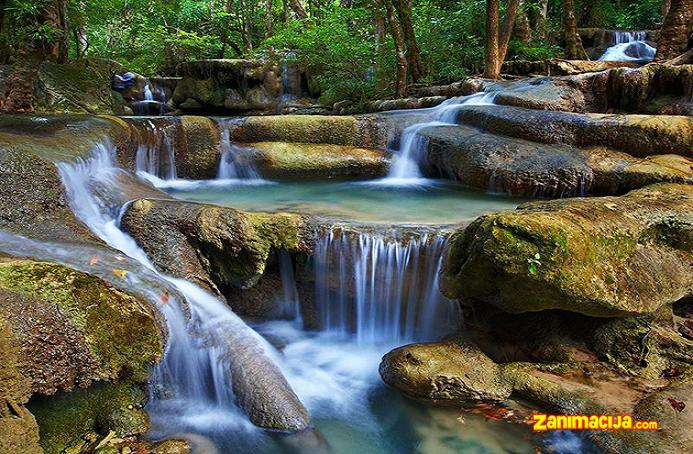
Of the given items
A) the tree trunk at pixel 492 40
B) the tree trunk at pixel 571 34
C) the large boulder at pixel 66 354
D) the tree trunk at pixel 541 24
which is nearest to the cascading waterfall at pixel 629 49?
the tree trunk at pixel 571 34

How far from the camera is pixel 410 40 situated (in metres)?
13.4

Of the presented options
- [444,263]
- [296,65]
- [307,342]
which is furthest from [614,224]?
[296,65]

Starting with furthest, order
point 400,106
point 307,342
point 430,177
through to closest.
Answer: point 400,106 → point 430,177 → point 307,342

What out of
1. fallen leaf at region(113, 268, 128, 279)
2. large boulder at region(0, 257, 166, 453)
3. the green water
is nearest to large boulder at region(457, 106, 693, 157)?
the green water

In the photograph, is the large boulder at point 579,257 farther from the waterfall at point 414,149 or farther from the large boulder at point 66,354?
the waterfall at point 414,149

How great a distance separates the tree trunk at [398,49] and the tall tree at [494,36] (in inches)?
81.5

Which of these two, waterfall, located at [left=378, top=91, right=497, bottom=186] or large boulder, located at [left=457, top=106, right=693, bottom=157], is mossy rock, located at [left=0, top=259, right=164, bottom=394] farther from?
large boulder, located at [left=457, top=106, right=693, bottom=157]

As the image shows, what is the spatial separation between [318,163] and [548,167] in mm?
3930

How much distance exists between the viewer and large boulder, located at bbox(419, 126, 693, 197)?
21.7 ft

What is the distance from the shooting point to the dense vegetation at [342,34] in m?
12.3

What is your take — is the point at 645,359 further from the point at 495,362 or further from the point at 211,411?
the point at 211,411

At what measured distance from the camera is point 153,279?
13.7 ft

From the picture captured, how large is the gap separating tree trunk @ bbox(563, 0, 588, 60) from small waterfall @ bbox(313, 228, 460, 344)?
11.8m

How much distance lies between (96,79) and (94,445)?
38.2 ft
